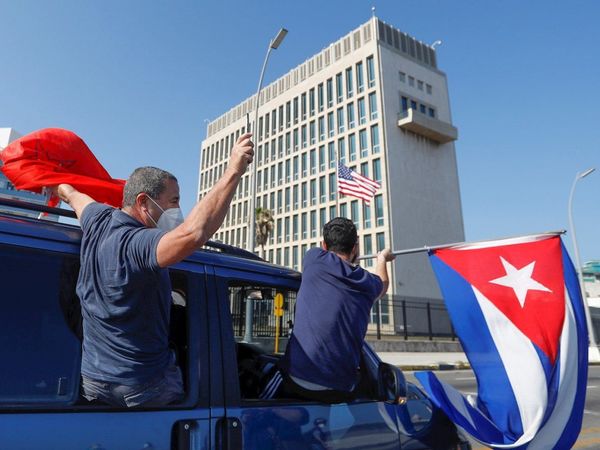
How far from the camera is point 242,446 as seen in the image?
4.78ft

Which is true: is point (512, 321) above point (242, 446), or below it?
above

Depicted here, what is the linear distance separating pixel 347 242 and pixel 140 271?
121 cm

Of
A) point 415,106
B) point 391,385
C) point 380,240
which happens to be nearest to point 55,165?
point 391,385

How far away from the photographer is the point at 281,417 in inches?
62.9

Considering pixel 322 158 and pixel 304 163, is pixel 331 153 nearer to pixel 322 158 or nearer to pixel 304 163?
pixel 322 158

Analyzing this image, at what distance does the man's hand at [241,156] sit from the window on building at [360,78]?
4264cm

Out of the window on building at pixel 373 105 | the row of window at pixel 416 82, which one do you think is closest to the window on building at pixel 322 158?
the window on building at pixel 373 105

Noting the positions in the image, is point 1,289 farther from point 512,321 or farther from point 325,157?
point 325,157

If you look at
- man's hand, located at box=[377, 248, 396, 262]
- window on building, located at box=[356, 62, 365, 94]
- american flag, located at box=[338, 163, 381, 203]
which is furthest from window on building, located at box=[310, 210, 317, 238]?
man's hand, located at box=[377, 248, 396, 262]

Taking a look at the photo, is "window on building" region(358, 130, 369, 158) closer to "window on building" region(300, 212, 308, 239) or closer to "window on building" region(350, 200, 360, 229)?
"window on building" region(350, 200, 360, 229)

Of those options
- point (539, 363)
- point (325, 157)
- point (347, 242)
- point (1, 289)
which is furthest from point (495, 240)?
point (325, 157)

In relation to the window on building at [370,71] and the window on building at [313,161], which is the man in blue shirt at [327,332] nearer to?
the window on building at [370,71]

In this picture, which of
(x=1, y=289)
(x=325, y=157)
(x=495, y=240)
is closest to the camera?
(x=1, y=289)

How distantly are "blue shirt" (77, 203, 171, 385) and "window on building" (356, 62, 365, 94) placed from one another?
4305 centimetres
